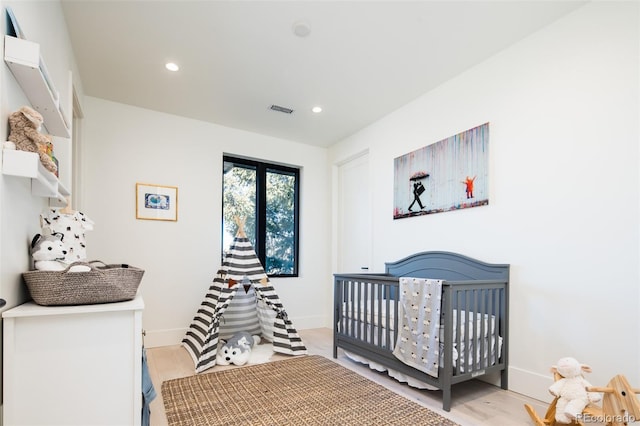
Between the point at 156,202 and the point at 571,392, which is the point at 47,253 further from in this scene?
the point at 571,392

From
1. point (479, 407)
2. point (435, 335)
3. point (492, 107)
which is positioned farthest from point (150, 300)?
point (492, 107)

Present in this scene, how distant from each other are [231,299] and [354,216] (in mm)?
1809

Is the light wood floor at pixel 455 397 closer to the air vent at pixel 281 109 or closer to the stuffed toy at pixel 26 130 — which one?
the stuffed toy at pixel 26 130

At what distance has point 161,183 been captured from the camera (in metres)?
3.58

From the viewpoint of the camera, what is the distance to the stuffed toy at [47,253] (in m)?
1.39

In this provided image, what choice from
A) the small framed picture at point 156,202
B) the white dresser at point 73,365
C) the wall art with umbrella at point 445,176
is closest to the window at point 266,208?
the small framed picture at point 156,202

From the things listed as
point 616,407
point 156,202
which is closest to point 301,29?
point 156,202

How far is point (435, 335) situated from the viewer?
7.07 feet

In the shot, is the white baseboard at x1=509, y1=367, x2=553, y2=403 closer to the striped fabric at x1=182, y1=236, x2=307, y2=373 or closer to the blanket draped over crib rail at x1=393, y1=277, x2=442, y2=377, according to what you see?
the blanket draped over crib rail at x1=393, y1=277, x2=442, y2=377

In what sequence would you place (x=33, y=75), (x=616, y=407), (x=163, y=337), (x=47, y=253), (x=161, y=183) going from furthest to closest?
(x=161, y=183) < (x=163, y=337) < (x=616, y=407) < (x=47, y=253) < (x=33, y=75)

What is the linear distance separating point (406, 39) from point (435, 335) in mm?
2022

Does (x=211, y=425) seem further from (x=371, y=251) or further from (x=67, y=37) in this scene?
(x=67, y=37)

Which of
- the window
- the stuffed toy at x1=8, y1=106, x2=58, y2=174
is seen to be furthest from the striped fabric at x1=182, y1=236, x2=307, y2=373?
the stuffed toy at x1=8, y1=106, x2=58, y2=174

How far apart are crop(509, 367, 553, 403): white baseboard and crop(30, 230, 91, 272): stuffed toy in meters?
2.75
